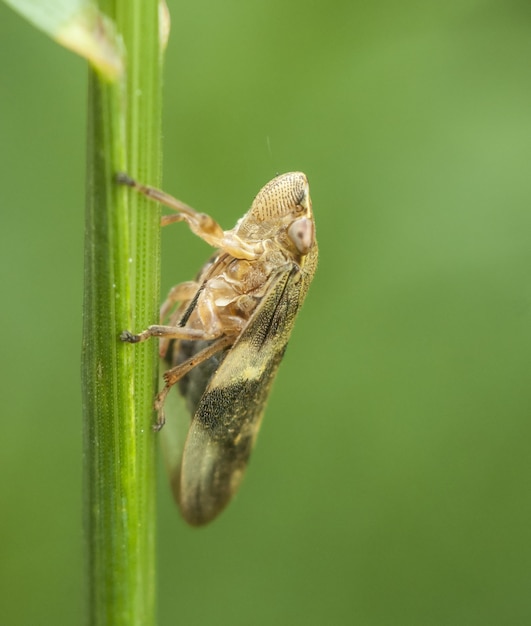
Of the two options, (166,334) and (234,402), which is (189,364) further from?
(166,334)

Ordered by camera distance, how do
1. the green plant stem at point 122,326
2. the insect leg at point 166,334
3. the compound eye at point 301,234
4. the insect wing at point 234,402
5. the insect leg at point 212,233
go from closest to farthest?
the green plant stem at point 122,326 → the insect leg at point 166,334 → the insect leg at point 212,233 → the insect wing at point 234,402 → the compound eye at point 301,234

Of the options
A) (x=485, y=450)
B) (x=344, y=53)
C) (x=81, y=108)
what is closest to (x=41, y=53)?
(x=81, y=108)

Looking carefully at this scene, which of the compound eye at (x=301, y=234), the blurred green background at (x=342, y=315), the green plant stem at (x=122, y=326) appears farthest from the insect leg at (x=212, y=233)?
the blurred green background at (x=342, y=315)

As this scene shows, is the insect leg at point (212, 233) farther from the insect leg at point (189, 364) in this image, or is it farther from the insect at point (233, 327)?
the insect leg at point (189, 364)

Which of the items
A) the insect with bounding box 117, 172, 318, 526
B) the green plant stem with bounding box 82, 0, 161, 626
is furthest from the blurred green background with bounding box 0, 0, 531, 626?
the green plant stem with bounding box 82, 0, 161, 626

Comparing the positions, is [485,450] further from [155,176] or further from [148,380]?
[155,176]

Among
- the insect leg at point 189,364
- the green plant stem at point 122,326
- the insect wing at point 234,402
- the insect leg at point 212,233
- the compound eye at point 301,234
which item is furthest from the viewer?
the compound eye at point 301,234
